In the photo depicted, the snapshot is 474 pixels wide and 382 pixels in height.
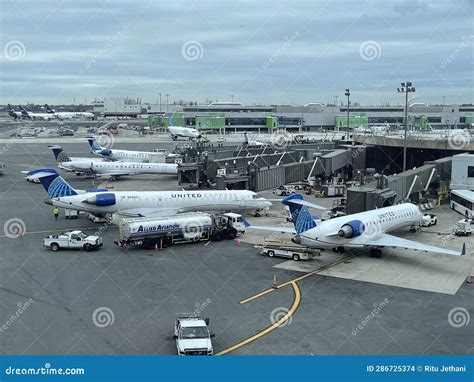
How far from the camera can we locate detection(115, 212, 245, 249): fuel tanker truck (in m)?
49.3

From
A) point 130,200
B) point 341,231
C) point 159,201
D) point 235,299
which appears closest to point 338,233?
point 341,231

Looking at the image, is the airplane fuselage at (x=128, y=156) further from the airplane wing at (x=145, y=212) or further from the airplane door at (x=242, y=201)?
the airplane wing at (x=145, y=212)

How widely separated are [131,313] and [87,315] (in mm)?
2653

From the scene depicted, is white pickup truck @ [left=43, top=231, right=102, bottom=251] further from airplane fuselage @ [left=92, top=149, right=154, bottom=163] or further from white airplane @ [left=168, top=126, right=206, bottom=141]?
white airplane @ [left=168, top=126, right=206, bottom=141]

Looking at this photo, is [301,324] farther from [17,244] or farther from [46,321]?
[17,244]

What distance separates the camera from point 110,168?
3920 inches

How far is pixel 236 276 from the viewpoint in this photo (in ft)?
137

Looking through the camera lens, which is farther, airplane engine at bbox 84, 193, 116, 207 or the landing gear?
airplane engine at bbox 84, 193, 116, 207

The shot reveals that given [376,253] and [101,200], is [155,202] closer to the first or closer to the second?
[101,200]

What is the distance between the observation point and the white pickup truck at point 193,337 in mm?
26922

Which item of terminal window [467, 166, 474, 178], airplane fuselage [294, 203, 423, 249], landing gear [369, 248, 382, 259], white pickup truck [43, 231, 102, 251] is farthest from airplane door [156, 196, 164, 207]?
terminal window [467, 166, 474, 178]

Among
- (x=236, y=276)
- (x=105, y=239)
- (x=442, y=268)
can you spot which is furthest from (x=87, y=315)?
(x=442, y=268)

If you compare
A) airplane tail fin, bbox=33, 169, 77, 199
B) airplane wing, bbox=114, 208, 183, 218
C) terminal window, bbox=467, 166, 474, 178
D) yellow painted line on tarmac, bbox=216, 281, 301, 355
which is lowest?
yellow painted line on tarmac, bbox=216, 281, 301, 355

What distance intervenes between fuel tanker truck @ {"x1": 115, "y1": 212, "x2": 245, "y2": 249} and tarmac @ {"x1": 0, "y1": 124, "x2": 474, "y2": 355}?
1.14m
